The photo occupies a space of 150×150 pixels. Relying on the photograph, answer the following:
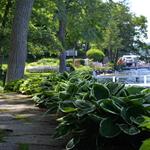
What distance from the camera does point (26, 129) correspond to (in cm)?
550

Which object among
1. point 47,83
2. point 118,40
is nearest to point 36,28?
point 47,83

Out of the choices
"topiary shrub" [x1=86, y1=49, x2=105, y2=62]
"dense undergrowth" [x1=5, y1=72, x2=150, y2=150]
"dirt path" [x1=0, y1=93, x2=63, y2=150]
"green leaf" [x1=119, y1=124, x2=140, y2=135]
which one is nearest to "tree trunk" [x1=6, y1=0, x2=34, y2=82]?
"dirt path" [x1=0, y1=93, x2=63, y2=150]

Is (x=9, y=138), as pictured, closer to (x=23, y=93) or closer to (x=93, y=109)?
(x=93, y=109)

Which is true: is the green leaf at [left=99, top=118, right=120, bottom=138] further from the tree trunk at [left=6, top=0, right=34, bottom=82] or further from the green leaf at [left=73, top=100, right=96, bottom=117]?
the tree trunk at [left=6, top=0, right=34, bottom=82]

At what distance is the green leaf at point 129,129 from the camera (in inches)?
141

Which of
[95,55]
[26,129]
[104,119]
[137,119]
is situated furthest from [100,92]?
[95,55]

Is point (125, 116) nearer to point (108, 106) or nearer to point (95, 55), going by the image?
point (108, 106)

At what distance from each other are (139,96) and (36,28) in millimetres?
18102

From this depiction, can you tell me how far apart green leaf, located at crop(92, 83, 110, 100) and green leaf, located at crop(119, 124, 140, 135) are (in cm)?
78

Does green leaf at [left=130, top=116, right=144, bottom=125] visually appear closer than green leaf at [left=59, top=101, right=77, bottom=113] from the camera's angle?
Yes

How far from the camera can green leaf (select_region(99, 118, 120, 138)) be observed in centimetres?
371

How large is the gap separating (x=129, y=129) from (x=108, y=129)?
19 cm

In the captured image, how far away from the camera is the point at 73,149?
408 centimetres

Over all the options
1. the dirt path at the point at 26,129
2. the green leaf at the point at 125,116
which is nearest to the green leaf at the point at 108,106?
the green leaf at the point at 125,116
